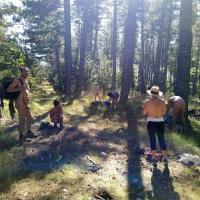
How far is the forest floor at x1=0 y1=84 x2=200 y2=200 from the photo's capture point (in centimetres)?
753

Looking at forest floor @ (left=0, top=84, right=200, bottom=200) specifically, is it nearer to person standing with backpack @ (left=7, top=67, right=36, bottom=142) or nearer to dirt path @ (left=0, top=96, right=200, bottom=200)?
dirt path @ (left=0, top=96, right=200, bottom=200)

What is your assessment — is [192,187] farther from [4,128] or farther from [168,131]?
[4,128]

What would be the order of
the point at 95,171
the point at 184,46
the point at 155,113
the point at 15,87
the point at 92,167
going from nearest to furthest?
the point at 95,171 → the point at 92,167 → the point at 155,113 → the point at 15,87 → the point at 184,46

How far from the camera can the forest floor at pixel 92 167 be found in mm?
7531

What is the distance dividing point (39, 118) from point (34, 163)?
7.08 metres

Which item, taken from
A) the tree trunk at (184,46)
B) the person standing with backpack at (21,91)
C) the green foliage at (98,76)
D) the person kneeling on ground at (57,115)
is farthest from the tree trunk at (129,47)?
the green foliage at (98,76)

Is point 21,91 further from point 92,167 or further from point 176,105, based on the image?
point 176,105

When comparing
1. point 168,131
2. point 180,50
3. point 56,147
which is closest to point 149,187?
point 56,147

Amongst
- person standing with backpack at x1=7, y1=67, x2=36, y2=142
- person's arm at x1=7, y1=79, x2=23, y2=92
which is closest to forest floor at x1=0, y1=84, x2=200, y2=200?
person standing with backpack at x1=7, y1=67, x2=36, y2=142

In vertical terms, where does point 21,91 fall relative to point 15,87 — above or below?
below

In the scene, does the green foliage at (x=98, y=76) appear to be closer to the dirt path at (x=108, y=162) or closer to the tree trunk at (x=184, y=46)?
the tree trunk at (x=184, y=46)

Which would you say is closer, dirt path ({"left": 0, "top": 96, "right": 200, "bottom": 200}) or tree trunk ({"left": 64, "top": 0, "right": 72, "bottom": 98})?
dirt path ({"left": 0, "top": 96, "right": 200, "bottom": 200})

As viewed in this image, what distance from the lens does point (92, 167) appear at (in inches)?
351

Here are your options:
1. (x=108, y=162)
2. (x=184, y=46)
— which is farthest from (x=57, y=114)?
(x=184, y=46)
